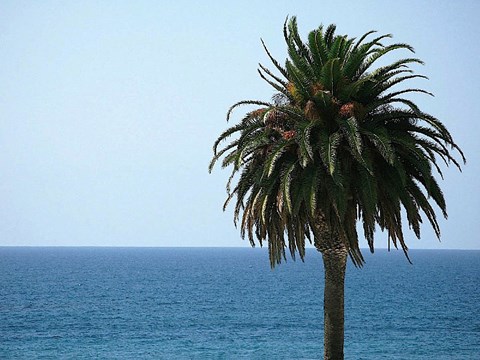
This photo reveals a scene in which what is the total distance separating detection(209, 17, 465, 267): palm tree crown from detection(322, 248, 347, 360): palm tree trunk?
0.45 m

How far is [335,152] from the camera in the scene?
800 inches

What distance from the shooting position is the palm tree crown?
20.8 m

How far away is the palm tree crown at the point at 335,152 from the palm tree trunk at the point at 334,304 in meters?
0.45

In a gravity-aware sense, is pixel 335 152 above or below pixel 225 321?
above

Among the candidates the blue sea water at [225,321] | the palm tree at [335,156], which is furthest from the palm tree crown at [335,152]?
the blue sea water at [225,321]

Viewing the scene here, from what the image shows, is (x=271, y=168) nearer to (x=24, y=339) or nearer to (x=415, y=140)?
(x=415, y=140)

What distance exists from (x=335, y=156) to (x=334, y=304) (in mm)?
5109

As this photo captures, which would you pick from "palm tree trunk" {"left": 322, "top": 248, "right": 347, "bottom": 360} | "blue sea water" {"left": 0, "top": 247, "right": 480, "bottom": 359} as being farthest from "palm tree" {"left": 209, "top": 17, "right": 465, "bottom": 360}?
"blue sea water" {"left": 0, "top": 247, "right": 480, "bottom": 359}

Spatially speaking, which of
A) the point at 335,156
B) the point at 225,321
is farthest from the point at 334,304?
the point at 225,321

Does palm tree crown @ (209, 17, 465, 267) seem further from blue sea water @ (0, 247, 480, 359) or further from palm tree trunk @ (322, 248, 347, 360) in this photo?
blue sea water @ (0, 247, 480, 359)

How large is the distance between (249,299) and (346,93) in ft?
307

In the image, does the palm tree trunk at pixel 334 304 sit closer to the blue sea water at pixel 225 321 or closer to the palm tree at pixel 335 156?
the palm tree at pixel 335 156

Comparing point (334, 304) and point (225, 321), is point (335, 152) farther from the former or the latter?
point (225, 321)

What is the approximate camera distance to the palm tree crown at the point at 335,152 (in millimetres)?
20797
